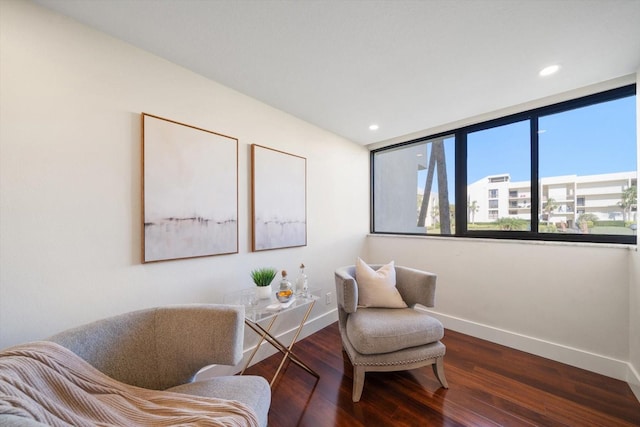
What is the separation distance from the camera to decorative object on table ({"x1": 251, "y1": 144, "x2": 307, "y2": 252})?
2150 mm

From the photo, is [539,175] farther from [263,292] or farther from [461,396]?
[263,292]

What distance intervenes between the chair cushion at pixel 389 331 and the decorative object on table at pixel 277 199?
988mm

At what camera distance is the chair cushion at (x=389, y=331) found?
165 cm

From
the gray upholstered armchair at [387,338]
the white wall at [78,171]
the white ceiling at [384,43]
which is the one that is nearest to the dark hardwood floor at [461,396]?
the gray upholstered armchair at [387,338]

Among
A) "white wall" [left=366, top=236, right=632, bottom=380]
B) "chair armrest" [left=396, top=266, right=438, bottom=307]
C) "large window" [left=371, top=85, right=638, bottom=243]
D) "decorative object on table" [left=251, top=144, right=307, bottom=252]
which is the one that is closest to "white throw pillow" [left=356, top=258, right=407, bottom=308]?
"chair armrest" [left=396, top=266, right=438, bottom=307]

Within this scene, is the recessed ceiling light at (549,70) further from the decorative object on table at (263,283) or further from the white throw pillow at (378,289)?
the decorative object on table at (263,283)

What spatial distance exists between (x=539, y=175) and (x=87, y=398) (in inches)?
135

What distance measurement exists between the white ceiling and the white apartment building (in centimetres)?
79

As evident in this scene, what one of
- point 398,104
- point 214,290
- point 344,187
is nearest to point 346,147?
point 344,187

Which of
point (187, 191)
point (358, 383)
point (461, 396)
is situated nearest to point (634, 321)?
point (461, 396)

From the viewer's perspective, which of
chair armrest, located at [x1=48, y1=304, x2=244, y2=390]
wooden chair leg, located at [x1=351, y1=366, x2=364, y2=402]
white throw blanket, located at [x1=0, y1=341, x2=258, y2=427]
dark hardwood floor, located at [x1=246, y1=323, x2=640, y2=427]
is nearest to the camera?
white throw blanket, located at [x1=0, y1=341, x2=258, y2=427]

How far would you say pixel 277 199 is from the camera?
7.59ft

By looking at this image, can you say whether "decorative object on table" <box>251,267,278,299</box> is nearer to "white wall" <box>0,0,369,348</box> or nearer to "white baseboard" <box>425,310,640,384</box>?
"white wall" <box>0,0,369,348</box>

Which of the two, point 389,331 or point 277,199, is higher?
point 277,199
